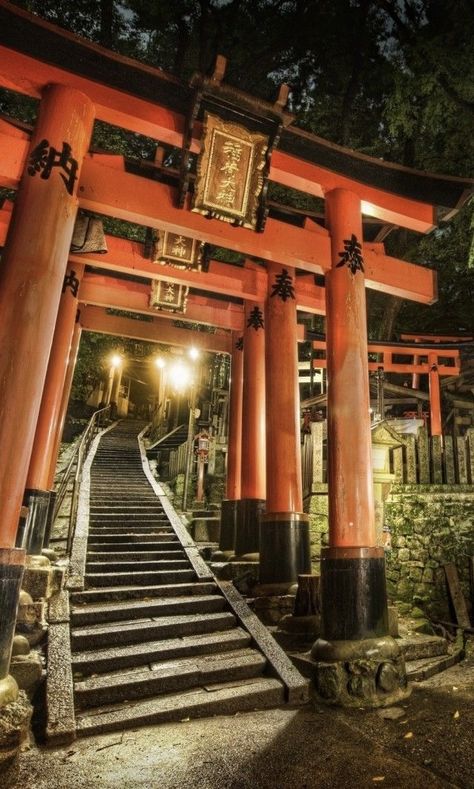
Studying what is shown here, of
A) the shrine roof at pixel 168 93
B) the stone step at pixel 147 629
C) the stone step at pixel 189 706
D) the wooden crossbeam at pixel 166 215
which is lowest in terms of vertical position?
the stone step at pixel 189 706

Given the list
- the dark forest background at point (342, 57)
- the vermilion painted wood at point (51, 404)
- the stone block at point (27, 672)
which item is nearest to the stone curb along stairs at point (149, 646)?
the stone block at point (27, 672)

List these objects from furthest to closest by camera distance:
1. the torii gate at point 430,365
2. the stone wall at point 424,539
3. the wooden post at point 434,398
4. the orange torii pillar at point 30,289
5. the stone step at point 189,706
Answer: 1. the wooden post at point 434,398
2. the torii gate at point 430,365
3. the stone wall at point 424,539
4. the stone step at point 189,706
5. the orange torii pillar at point 30,289

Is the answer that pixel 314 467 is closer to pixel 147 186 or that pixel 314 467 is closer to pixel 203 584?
pixel 203 584

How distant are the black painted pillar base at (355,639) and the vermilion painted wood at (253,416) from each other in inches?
154

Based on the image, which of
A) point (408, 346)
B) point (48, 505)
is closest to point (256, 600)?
point (48, 505)

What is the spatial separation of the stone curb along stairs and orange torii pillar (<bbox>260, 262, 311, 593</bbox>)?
0.91 m

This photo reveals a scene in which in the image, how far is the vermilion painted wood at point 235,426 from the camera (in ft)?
38.3

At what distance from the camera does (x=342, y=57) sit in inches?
514

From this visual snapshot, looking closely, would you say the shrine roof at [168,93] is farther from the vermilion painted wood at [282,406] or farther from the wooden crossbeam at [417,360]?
the wooden crossbeam at [417,360]

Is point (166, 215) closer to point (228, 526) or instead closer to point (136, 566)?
point (136, 566)

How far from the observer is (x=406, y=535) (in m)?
11.3

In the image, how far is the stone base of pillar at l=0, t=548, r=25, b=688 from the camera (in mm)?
Result: 4074

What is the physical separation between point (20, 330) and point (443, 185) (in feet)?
22.1

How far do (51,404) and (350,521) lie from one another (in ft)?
20.0
